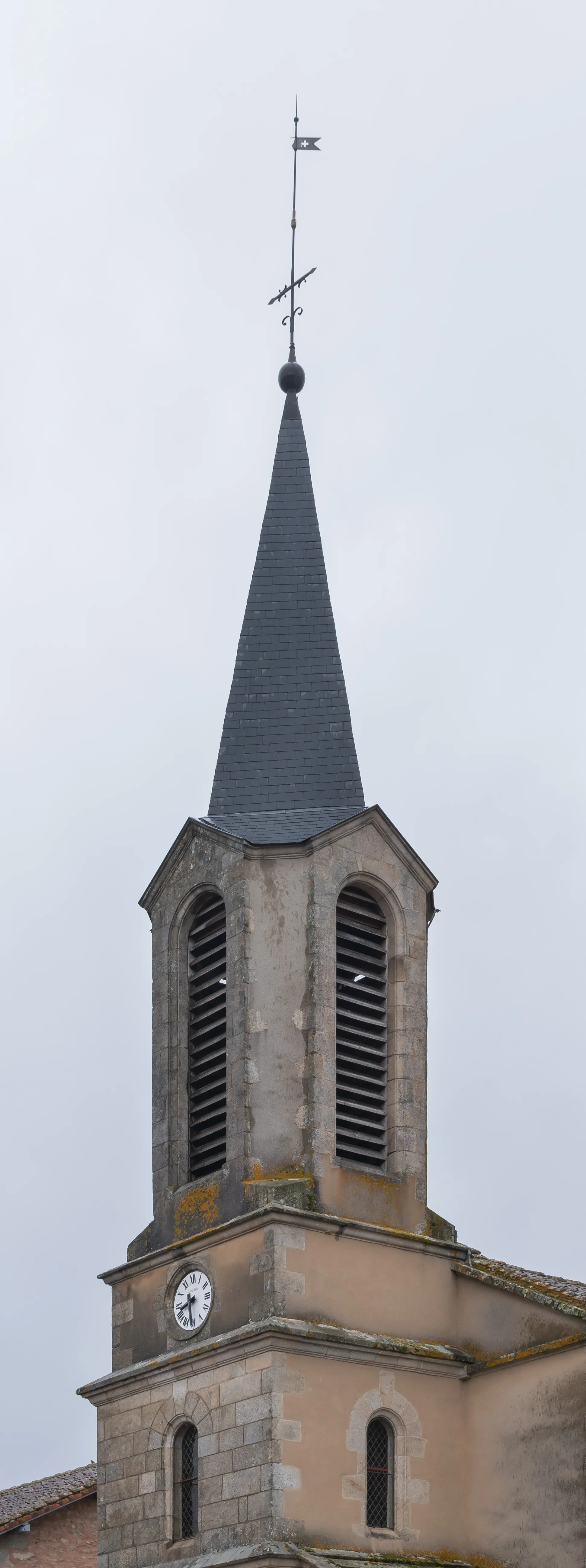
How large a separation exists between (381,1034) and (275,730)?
12.8ft

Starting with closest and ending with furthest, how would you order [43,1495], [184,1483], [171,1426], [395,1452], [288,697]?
[395,1452] < [184,1483] < [171,1426] < [288,697] < [43,1495]

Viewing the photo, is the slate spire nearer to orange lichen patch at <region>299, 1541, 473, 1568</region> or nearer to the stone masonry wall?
the stone masonry wall

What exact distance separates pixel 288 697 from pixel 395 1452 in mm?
8672

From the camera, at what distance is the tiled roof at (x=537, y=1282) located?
938 inches

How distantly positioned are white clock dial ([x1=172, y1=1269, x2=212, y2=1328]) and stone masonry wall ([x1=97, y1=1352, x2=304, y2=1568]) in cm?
55

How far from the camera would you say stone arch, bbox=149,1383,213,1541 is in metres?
23.7

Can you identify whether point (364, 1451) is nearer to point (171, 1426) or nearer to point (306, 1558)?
point (306, 1558)

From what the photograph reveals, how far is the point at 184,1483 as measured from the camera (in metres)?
24.0

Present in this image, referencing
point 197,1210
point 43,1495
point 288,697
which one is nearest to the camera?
point 197,1210

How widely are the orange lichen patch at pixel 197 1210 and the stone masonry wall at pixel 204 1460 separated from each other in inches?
59.3

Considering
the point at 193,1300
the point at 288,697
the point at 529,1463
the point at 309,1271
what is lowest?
the point at 529,1463

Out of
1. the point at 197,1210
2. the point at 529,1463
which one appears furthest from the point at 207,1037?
the point at 529,1463

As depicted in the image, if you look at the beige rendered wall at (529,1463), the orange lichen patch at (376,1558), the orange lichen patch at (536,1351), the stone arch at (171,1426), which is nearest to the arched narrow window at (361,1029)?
the orange lichen patch at (536,1351)

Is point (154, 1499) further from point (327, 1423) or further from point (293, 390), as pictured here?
point (293, 390)
